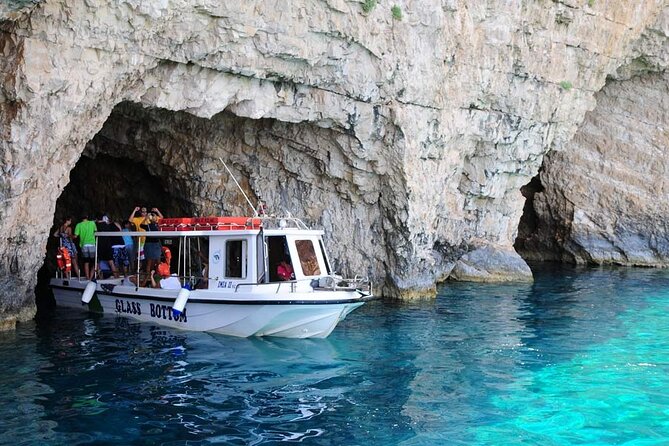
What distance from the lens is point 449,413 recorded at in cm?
991

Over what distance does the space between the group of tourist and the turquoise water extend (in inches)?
55.9

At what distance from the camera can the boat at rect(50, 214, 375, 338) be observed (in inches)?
544

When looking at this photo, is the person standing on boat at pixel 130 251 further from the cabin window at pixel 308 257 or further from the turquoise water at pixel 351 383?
the cabin window at pixel 308 257

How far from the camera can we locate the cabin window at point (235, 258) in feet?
47.5

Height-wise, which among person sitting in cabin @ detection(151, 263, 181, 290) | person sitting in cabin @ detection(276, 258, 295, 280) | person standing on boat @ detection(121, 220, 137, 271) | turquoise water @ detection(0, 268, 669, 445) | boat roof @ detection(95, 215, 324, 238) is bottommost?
turquoise water @ detection(0, 268, 669, 445)

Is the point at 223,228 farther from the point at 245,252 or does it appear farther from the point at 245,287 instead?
the point at 245,287

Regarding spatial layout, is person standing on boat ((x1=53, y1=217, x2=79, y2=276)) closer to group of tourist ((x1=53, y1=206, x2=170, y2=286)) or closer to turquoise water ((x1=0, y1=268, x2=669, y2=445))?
group of tourist ((x1=53, y1=206, x2=170, y2=286))

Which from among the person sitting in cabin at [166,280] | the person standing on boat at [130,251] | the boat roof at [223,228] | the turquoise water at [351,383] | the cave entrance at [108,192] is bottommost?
the turquoise water at [351,383]

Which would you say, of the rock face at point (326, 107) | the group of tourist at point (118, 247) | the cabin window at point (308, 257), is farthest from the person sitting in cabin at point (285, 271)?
Answer: the rock face at point (326, 107)

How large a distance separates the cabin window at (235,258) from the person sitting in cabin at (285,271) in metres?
0.71

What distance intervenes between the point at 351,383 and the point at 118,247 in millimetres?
8280

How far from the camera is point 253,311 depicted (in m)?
13.9

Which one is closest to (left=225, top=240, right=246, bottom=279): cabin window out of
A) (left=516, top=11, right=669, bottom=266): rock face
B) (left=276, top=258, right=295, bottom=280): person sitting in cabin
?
(left=276, top=258, right=295, bottom=280): person sitting in cabin

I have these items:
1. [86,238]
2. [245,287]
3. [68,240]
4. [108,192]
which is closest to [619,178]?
[108,192]
